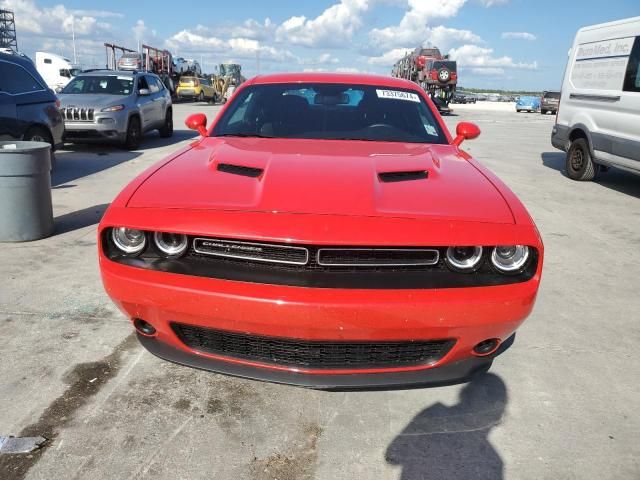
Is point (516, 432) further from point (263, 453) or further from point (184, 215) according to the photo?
point (184, 215)

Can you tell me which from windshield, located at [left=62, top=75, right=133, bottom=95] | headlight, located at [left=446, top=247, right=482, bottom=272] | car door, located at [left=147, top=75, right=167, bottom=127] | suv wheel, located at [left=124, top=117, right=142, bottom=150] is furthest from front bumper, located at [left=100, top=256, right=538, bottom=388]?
car door, located at [left=147, top=75, right=167, bottom=127]

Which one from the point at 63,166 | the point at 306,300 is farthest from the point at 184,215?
the point at 63,166

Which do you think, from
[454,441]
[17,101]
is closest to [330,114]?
[454,441]

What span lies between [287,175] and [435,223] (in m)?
0.70

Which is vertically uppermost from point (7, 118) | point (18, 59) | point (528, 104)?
point (528, 104)

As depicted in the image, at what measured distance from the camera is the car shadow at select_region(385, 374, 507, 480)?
200cm

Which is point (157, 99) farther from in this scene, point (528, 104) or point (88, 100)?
point (528, 104)

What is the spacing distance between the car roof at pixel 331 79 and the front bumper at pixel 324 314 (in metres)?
2.24

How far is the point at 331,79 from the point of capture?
376 cm

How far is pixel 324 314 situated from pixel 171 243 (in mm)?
758

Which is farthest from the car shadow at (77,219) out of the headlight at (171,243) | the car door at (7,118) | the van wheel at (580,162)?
the van wheel at (580,162)

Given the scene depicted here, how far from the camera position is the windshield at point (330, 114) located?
3.30m

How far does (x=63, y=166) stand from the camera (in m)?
8.37

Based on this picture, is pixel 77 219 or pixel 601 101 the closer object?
pixel 77 219
